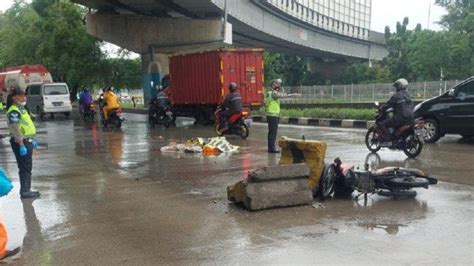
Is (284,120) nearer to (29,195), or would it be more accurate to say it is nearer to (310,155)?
(310,155)

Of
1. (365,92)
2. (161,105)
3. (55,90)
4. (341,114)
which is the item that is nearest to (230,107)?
(161,105)

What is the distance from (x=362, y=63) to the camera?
63969mm

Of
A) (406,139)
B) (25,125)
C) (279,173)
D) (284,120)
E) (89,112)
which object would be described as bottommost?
(284,120)

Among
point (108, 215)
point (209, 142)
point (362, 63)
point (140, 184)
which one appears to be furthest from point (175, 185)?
point (362, 63)

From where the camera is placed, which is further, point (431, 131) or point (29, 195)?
point (431, 131)

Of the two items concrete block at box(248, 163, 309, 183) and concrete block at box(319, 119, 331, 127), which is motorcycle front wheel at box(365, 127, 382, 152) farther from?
concrete block at box(319, 119, 331, 127)

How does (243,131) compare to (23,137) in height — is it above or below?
below

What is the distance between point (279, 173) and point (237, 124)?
9.17 m

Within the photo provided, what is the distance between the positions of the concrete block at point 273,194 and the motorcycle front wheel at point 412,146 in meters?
5.09

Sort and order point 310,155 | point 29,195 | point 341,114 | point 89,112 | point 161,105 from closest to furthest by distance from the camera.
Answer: point 310,155, point 29,195, point 161,105, point 341,114, point 89,112

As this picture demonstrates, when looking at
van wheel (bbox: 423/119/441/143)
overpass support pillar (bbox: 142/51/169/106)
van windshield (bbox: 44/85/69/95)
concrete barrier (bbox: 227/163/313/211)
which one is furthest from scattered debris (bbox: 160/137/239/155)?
overpass support pillar (bbox: 142/51/169/106)

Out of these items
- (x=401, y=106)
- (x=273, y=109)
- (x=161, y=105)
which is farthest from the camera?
(x=161, y=105)

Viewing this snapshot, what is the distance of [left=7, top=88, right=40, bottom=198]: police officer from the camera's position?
752 cm

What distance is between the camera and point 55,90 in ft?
98.3
